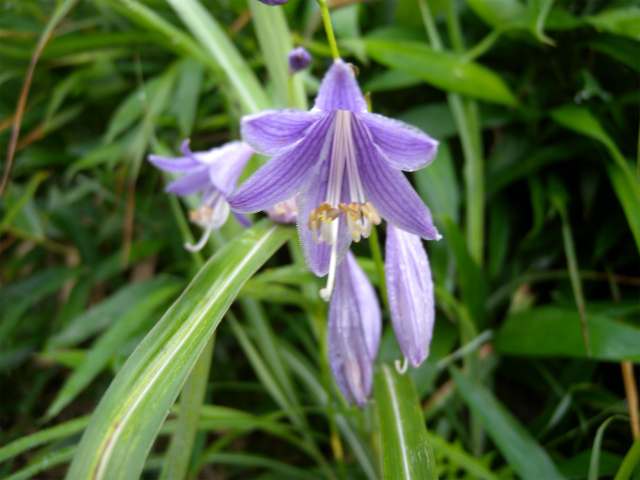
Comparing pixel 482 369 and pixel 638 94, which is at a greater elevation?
pixel 638 94

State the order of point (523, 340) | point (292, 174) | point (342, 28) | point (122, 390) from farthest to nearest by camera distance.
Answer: point (342, 28), point (523, 340), point (292, 174), point (122, 390)

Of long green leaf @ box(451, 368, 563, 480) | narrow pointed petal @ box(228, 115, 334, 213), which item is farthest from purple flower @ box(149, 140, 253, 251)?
long green leaf @ box(451, 368, 563, 480)

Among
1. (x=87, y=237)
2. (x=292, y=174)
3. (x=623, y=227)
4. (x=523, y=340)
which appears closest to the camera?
(x=292, y=174)

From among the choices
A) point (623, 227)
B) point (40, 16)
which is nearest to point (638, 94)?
point (623, 227)

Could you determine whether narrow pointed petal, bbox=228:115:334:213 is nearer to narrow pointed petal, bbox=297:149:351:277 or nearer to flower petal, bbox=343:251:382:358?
narrow pointed petal, bbox=297:149:351:277

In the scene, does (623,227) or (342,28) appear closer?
(623,227)

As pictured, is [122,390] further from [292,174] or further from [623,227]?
[623,227]
